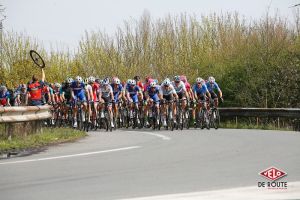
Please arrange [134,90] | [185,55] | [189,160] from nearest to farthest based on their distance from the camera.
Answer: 1. [189,160]
2. [134,90]
3. [185,55]

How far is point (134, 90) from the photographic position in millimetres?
28109

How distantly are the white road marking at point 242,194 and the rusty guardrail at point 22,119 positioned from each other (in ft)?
32.1

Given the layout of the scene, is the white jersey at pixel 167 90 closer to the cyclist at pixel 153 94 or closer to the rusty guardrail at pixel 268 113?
the cyclist at pixel 153 94

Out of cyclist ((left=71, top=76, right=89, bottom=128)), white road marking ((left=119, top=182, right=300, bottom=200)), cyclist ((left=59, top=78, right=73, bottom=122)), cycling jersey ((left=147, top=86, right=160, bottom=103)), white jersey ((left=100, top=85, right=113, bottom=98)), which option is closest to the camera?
white road marking ((left=119, top=182, right=300, bottom=200))

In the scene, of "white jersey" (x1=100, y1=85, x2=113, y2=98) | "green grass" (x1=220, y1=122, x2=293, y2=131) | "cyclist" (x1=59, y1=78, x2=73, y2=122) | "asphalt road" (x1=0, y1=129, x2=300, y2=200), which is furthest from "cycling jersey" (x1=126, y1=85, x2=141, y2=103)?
"asphalt road" (x1=0, y1=129, x2=300, y2=200)

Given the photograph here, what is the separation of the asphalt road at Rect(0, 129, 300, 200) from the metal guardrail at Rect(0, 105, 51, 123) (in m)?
1.58

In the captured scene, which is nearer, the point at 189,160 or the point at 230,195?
the point at 230,195

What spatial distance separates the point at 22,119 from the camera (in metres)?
18.5

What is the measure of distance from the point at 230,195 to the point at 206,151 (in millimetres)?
6262

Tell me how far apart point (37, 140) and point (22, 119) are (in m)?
0.98

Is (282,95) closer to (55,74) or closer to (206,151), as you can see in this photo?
(206,151)

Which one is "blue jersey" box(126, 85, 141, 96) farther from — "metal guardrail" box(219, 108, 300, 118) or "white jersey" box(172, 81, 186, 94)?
"metal guardrail" box(219, 108, 300, 118)

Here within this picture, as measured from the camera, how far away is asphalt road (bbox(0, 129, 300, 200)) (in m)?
9.23

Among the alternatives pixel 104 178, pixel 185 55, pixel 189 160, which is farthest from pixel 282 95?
pixel 104 178
